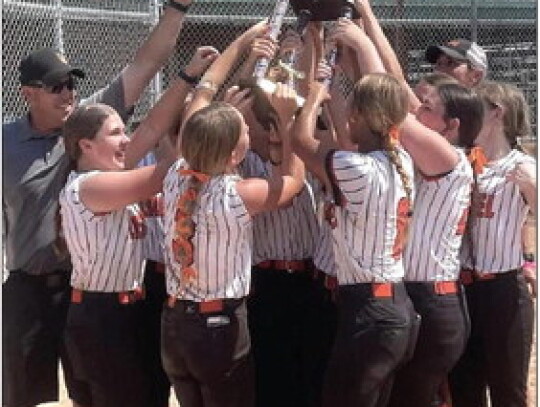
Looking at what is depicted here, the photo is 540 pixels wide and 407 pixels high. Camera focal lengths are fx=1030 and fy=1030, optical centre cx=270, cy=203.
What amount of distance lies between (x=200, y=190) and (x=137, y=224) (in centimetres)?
51

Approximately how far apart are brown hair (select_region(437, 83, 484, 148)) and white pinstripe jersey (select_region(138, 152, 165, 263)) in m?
1.23

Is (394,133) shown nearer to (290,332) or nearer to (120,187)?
(120,187)

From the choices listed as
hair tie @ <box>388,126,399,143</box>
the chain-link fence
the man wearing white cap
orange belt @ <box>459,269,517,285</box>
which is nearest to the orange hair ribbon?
hair tie @ <box>388,126,399,143</box>

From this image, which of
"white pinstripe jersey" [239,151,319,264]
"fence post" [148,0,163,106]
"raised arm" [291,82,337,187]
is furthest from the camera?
"fence post" [148,0,163,106]

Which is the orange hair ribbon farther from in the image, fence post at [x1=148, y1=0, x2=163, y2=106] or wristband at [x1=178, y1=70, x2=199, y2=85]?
fence post at [x1=148, y1=0, x2=163, y2=106]

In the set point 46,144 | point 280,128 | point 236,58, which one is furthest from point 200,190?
point 46,144

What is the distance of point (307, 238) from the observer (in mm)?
4457

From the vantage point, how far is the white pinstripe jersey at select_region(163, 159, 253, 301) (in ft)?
12.0

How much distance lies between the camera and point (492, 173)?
4.36 metres

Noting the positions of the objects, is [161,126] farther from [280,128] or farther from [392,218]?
[392,218]

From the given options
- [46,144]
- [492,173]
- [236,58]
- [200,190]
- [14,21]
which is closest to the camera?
[200,190]

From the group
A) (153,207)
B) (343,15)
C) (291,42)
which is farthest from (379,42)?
(153,207)

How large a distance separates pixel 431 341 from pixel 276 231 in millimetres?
817

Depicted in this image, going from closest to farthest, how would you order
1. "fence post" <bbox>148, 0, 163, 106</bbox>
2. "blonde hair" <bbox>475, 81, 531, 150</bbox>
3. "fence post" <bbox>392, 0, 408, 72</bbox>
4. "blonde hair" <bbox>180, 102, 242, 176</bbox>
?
"blonde hair" <bbox>180, 102, 242, 176</bbox> → "blonde hair" <bbox>475, 81, 531, 150</bbox> → "fence post" <bbox>148, 0, 163, 106</bbox> → "fence post" <bbox>392, 0, 408, 72</bbox>
